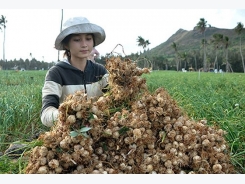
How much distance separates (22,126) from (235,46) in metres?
60.1

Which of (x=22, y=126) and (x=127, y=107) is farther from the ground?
(x=127, y=107)

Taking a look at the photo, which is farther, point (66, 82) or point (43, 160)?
point (66, 82)

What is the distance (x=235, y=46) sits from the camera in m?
56.8

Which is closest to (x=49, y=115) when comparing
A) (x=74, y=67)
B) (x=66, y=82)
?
(x=66, y=82)

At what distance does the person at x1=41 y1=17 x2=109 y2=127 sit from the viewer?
188 cm

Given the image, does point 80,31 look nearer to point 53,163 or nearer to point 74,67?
point 74,67

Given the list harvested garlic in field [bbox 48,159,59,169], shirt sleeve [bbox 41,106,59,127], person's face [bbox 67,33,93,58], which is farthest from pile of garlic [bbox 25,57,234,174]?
person's face [bbox 67,33,93,58]

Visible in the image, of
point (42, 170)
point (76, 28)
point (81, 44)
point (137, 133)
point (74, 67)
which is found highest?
point (76, 28)

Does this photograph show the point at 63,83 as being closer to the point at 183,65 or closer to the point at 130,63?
the point at 130,63

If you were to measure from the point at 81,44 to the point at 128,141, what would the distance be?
3.16 feet

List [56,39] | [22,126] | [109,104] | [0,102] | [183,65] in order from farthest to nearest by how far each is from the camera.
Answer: [183,65] < [0,102] < [22,126] < [56,39] < [109,104]

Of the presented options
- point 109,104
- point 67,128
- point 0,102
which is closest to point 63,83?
point 109,104

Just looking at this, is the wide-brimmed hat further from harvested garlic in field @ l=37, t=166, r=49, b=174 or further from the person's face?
harvested garlic in field @ l=37, t=166, r=49, b=174

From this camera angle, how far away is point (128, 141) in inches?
48.4
